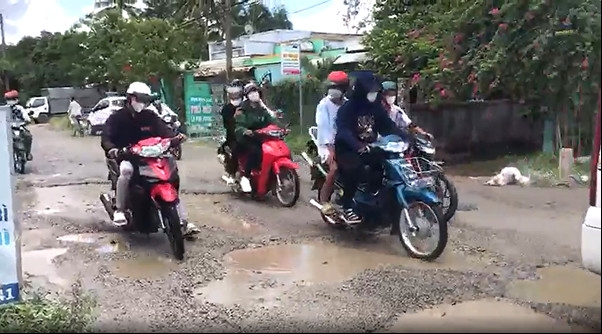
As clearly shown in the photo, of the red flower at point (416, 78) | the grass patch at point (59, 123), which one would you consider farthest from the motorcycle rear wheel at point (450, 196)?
the grass patch at point (59, 123)

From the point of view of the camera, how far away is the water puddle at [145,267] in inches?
226

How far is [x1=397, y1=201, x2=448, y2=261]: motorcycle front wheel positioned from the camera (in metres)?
5.63

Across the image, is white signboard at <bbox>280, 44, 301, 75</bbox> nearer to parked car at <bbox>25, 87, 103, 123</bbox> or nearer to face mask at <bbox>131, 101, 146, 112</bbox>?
face mask at <bbox>131, 101, 146, 112</bbox>

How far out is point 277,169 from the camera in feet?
27.8

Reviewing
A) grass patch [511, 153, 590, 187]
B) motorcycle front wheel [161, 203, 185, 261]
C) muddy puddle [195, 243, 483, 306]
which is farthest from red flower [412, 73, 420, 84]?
motorcycle front wheel [161, 203, 185, 261]

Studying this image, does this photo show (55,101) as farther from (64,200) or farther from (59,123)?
(64,200)

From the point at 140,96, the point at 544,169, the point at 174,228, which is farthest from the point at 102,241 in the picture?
the point at 544,169

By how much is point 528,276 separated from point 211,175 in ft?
23.8

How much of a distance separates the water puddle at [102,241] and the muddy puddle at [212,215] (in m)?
0.96

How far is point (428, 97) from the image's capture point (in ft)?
41.4

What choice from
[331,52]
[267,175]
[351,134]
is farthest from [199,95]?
[351,134]

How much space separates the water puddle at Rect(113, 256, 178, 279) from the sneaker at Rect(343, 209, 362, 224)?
1.61 meters

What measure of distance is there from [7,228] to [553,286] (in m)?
3.65

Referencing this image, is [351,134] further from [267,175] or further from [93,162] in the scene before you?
[93,162]
